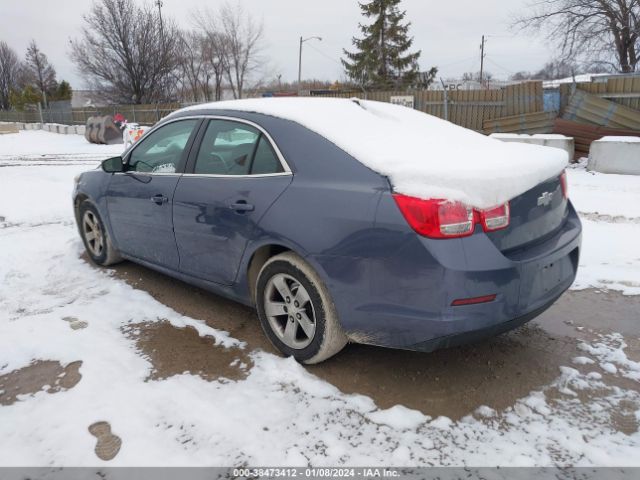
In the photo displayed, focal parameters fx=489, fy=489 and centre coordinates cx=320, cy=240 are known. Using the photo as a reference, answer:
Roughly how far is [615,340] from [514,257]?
1406 mm

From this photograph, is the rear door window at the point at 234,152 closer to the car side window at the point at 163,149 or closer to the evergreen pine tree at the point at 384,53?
the car side window at the point at 163,149

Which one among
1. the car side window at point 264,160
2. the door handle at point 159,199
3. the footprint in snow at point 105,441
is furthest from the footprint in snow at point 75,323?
the car side window at point 264,160

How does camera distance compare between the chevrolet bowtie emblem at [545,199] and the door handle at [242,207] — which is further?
the door handle at [242,207]

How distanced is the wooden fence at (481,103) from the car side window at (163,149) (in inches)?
516

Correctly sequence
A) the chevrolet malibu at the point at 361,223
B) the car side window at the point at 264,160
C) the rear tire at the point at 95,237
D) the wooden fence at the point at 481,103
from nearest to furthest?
the chevrolet malibu at the point at 361,223, the car side window at the point at 264,160, the rear tire at the point at 95,237, the wooden fence at the point at 481,103

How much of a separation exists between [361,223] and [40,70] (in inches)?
2654

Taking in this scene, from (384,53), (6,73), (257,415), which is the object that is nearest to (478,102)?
(257,415)

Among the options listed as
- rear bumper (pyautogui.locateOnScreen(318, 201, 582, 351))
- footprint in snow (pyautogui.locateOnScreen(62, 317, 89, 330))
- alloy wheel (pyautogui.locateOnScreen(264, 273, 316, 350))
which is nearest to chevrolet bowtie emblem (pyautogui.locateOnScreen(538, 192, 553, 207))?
rear bumper (pyautogui.locateOnScreen(318, 201, 582, 351))

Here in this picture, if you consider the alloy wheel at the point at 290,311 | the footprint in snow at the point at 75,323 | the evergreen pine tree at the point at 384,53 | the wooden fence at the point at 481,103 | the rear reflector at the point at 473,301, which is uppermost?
the evergreen pine tree at the point at 384,53

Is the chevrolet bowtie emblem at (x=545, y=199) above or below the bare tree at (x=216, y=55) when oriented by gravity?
below

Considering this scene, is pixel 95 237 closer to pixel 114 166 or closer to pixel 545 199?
pixel 114 166

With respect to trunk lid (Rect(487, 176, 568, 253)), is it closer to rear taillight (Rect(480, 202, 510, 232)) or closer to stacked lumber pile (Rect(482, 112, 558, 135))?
rear taillight (Rect(480, 202, 510, 232))

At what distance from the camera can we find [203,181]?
11.2ft

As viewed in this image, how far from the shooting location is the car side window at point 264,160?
3007mm
